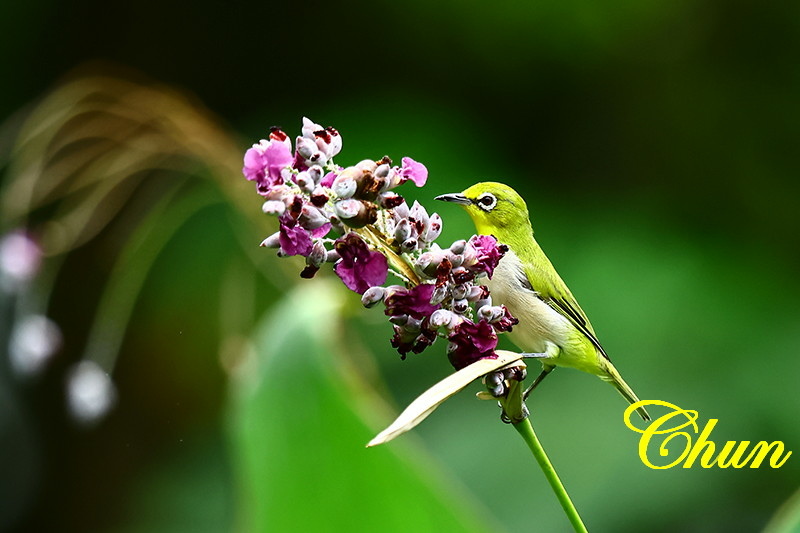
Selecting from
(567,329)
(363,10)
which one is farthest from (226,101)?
(567,329)

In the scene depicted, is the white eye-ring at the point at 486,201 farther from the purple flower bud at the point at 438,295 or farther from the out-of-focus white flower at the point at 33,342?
the out-of-focus white flower at the point at 33,342

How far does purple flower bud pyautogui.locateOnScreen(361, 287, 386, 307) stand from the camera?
0.35m

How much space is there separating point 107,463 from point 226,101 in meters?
0.98

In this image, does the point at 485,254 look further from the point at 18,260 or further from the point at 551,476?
the point at 18,260

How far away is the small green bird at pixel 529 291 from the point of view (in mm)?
431

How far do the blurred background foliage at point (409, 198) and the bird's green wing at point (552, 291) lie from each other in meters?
0.20

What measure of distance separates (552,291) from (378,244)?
0.44 feet

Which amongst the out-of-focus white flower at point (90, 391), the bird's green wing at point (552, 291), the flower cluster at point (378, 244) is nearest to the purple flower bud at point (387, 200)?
the flower cluster at point (378, 244)

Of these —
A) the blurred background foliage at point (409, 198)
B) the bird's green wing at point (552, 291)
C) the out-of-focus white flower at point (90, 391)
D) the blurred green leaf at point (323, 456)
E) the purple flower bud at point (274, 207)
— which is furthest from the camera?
the blurred background foliage at point (409, 198)

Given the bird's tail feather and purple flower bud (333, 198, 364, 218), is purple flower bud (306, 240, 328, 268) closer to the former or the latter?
purple flower bud (333, 198, 364, 218)

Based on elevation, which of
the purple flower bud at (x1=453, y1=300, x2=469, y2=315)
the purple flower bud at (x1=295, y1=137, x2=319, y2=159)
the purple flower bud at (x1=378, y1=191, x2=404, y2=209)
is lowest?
the purple flower bud at (x1=453, y1=300, x2=469, y2=315)

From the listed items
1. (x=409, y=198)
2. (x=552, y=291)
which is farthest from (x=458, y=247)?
(x=409, y=198)

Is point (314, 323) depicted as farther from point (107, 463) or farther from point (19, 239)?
point (107, 463)

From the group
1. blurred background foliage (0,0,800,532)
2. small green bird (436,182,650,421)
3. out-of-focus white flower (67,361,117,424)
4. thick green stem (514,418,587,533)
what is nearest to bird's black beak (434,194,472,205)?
small green bird (436,182,650,421)
